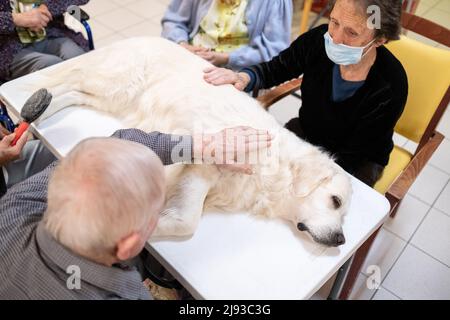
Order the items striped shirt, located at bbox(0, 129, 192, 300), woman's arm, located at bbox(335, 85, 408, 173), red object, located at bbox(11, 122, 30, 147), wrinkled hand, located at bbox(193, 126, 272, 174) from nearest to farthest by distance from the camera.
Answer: striped shirt, located at bbox(0, 129, 192, 300) → wrinkled hand, located at bbox(193, 126, 272, 174) → red object, located at bbox(11, 122, 30, 147) → woman's arm, located at bbox(335, 85, 408, 173)

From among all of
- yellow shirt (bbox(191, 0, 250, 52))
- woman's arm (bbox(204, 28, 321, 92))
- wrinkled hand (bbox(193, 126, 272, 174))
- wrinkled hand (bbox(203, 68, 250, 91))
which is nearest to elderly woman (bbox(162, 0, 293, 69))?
yellow shirt (bbox(191, 0, 250, 52))

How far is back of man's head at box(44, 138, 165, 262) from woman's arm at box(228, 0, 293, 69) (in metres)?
1.37

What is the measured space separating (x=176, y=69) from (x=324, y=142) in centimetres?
72

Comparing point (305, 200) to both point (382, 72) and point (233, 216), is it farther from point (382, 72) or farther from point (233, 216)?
point (382, 72)

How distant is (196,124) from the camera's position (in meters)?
1.44

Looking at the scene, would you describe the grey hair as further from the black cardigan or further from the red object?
the red object

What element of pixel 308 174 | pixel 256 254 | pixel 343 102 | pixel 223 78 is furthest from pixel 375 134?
pixel 256 254

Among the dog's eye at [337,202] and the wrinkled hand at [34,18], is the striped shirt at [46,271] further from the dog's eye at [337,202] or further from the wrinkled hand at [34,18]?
the wrinkled hand at [34,18]

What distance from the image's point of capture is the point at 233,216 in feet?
4.02

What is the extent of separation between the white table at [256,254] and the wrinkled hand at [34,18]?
0.99 meters

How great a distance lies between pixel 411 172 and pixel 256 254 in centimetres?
75

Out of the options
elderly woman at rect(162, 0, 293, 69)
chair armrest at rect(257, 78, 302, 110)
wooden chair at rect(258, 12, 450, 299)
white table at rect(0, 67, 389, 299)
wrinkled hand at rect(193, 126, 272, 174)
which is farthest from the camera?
elderly woman at rect(162, 0, 293, 69)

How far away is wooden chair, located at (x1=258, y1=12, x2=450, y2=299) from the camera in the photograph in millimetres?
1607

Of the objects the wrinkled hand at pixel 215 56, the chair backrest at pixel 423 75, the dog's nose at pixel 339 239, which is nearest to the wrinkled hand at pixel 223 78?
the wrinkled hand at pixel 215 56
